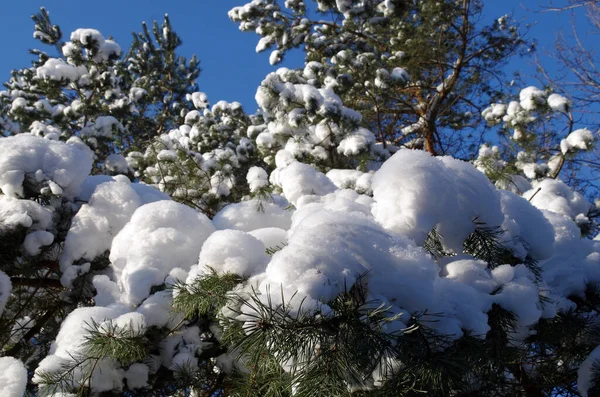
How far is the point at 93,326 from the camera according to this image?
4.96 ft

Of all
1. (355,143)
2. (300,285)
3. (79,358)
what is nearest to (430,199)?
(300,285)

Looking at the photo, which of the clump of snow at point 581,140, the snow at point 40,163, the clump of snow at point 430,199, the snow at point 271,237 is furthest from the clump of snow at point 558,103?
the snow at point 40,163

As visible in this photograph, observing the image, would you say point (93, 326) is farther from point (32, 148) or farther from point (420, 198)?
point (420, 198)

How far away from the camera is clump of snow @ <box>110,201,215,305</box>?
5.56ft

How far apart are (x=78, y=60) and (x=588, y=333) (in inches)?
238

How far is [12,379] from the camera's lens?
4.62ft

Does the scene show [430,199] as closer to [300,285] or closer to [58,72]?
[300,285]

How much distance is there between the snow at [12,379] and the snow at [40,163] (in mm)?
830

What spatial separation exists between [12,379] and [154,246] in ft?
2.04

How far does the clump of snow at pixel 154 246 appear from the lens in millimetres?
1695

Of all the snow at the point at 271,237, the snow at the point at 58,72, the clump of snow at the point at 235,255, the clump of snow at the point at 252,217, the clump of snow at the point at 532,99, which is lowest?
the clump of snow at the point at 235,255

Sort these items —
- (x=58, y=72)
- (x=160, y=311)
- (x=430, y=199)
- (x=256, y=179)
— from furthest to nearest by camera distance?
(x=58, y=72) → (x=256, y=179) → (x=160, y=311) → (x=430, y=199)

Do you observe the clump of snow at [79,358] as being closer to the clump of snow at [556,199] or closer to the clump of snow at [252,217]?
the clump of snow at [252,217]

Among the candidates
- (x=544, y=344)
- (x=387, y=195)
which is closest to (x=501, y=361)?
(x=544, y=344)
